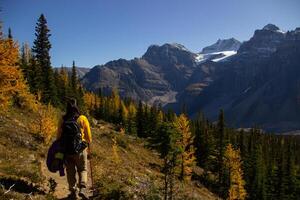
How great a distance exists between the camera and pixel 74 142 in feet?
40.4

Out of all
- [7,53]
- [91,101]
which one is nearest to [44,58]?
[7,53]

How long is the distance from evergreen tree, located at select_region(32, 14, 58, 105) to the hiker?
56.8 m

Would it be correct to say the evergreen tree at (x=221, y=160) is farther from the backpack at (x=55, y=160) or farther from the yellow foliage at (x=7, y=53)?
the backpack at (x=55, y=160)

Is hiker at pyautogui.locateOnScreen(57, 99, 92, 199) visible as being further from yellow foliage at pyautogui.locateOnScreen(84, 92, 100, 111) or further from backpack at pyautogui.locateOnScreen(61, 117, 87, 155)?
yellow foliage at pyautogui.locateOnScreen(84, 92, 100, 111)

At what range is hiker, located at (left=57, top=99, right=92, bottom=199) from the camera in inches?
488

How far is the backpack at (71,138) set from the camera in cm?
1235

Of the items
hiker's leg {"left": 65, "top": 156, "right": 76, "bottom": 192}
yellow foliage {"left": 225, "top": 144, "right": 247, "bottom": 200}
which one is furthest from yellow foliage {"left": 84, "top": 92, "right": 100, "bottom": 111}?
hiker's leg {"left": 65, "top": 156, "right": 76, "bottom": 192}

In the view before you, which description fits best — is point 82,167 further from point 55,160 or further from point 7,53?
point 7,53

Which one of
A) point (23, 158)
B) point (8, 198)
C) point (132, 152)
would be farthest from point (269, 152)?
point (8, 198)

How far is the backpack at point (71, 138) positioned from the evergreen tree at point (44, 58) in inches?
2247

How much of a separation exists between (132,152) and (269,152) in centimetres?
5219

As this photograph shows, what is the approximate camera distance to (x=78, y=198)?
12758mm

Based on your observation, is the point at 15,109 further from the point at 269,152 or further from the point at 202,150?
the point at 269,152

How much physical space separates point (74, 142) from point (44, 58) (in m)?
64.6
